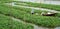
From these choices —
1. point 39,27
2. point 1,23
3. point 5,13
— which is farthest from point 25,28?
point 5,13

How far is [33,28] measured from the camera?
326 centimetres

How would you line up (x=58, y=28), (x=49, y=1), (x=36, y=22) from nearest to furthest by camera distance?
(x=58, y=28) < (x=36, y=22) < (x=49, y=1)

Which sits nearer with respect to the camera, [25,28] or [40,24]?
[25,28]

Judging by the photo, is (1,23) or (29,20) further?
(29,20)

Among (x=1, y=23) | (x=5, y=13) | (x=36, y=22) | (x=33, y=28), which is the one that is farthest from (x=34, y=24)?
(x=5, y=13)

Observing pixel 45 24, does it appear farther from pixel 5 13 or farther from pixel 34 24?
pixel 5 13

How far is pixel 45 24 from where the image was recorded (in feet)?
11.3

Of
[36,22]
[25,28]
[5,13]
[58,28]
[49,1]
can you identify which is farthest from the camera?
[49,1]

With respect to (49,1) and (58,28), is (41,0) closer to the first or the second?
(49,1)

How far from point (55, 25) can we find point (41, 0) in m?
3.75

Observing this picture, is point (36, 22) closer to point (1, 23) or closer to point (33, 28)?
point (33, 28)

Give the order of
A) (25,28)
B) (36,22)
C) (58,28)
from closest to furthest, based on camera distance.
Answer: (25,28) → (58,28) → (36,22)

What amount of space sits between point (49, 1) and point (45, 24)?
3702mm

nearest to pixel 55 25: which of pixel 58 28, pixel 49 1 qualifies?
pixel 58 28
